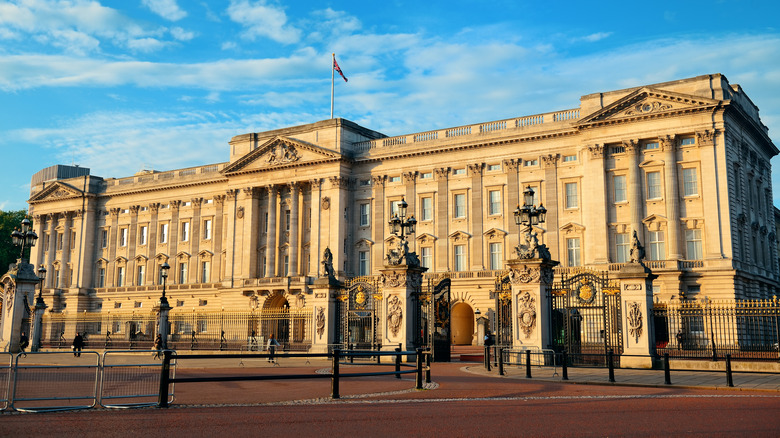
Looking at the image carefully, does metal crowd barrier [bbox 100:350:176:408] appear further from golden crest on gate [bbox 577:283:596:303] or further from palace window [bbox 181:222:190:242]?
palace window [bbox 181:222:190:242]

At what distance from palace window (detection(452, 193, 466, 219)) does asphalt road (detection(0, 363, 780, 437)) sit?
4175 cm

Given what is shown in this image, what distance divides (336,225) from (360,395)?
47102 millimetres

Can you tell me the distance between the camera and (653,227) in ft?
165

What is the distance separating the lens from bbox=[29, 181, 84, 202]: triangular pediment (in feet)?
269

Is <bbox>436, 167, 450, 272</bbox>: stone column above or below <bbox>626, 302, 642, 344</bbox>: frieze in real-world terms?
above

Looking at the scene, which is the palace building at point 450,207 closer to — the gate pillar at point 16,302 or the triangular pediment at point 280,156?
the triangular pediment at point 280,156

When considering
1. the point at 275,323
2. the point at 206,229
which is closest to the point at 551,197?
the point at 275,323

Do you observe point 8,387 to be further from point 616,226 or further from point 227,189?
point 227,189

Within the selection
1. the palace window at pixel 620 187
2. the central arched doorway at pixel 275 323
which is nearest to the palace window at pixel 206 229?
the central arched doorway at pixel 275 323

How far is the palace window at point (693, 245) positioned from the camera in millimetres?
48719

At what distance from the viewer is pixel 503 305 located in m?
27.4

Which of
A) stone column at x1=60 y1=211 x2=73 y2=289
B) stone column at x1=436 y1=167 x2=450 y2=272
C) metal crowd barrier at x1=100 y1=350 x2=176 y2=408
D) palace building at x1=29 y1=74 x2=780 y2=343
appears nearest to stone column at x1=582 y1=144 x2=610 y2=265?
palace building at x1=29 y1=74 x2=780 y2=343

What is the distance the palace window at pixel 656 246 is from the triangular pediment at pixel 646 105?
8.42 meters

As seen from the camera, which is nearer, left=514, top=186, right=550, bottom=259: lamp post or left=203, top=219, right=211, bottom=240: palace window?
left=514, top=186, right=550, bottom=259: lamp post
